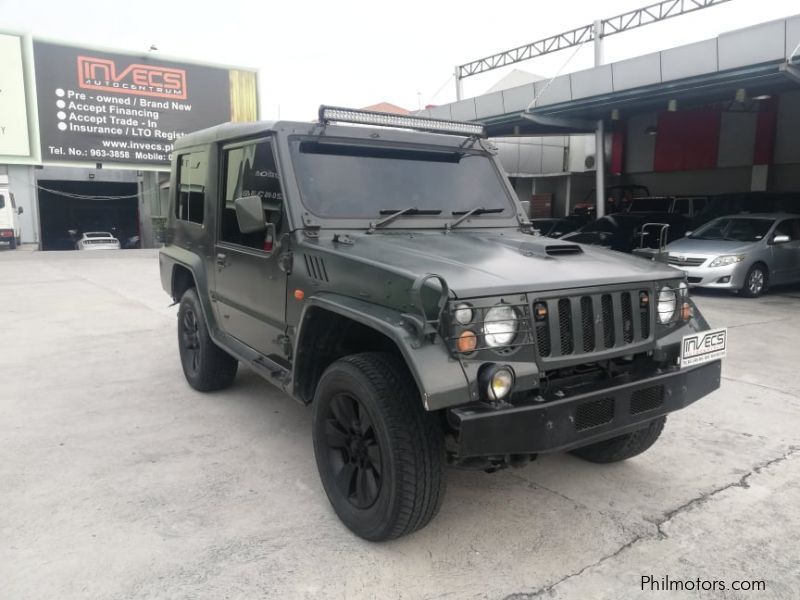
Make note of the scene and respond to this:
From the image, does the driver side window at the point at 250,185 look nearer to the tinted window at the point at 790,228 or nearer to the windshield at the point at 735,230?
the windshield at the point at 735,230

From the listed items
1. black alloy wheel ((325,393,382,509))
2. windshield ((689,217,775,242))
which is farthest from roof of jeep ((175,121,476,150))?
windshield ((689,217,775,242))

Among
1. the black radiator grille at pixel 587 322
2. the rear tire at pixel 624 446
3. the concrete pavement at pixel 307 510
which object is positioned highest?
the black radiator grille at pixel 587 322

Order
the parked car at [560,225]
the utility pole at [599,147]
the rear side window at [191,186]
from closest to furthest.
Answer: the rear side window at [191,186] < the utility pole at [599,147] < the parked car at [560,225]

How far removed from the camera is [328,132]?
3793mm

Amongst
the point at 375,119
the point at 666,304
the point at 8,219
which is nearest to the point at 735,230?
the point at 666,304

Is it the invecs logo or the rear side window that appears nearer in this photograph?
the rear side window

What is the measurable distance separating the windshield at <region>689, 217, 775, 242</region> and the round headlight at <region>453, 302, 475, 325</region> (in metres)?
10.3

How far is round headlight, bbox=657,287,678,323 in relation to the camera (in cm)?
312

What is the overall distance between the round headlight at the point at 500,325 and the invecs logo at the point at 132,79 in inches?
803

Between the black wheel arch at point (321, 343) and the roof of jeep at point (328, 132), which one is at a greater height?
the roof of jeep at point (328, 132)

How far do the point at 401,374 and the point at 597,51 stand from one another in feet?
46.2

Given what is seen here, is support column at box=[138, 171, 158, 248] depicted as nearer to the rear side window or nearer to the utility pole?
the utility pole

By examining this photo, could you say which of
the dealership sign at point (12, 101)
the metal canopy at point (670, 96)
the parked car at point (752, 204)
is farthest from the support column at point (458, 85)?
the dealership sign at point (12, 101)

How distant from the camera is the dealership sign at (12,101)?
17.9 meters
